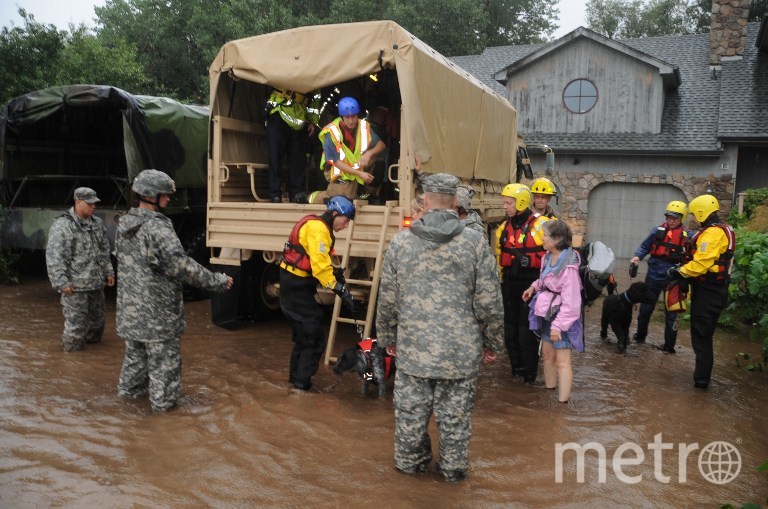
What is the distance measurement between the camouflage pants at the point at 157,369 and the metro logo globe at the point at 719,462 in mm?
3649

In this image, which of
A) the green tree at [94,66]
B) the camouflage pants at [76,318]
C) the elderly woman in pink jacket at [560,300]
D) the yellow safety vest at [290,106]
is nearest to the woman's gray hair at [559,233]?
the elderly woman in pink jacket at [560,300]

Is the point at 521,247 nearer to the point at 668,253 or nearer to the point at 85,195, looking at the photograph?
the point at 668,253

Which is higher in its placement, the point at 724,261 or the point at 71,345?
the point at 724,261

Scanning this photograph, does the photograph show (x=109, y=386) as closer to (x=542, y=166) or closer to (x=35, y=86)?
(x=35, y=86)

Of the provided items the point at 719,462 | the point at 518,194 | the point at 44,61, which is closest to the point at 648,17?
the point at 44,61

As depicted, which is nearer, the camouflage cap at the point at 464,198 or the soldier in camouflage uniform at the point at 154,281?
the soldier in camouflage uniform at the point at 154,281

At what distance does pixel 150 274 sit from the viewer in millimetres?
4750

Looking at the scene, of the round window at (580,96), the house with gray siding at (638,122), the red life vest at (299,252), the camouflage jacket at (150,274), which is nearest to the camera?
the camouflage jacket at (150,274)

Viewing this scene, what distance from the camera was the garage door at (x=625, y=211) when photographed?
53.9 ft

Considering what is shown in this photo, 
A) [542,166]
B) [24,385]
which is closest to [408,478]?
[24,385]

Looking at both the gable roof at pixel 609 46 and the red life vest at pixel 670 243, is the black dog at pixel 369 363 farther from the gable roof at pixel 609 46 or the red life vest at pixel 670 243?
the gable roof at pixel 609 46

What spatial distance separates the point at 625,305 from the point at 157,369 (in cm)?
495

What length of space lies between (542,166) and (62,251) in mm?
13566

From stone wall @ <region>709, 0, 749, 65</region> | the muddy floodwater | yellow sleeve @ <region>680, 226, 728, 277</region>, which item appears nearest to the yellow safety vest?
the muddy floodwater
